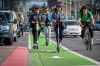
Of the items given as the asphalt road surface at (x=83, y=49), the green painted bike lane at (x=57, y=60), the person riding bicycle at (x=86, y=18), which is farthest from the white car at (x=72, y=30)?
the green painted bike lane at (x=57, y=60)

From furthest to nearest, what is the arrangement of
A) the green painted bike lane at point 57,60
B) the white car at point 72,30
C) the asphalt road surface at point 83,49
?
the white car at point 72,30, the asphalt road surface at point 83,49, the green painted bike lane at point 57,60

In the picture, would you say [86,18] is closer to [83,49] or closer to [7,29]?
[83,49]

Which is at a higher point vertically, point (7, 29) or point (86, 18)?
point (86, 18)

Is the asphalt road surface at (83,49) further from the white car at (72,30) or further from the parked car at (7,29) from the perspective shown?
the white car at (72,30)

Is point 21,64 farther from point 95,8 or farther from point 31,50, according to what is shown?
point 95,8

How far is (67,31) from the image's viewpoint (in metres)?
43.1

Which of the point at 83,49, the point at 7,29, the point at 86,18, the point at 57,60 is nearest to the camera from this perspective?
the point at 57,60

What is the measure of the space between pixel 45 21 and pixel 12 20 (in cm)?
513

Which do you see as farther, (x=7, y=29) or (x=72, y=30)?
(x=72, y=30)

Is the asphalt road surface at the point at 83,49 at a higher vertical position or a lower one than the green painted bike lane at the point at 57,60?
lower

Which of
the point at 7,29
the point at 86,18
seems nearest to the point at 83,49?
the point at 86,18

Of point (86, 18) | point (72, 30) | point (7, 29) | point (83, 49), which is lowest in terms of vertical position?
point (83, 49)

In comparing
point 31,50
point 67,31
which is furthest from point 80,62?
point 67,31

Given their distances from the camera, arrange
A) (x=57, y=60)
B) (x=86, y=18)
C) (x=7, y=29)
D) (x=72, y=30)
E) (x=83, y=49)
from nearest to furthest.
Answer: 1. (x=57, y=60)
2. (x=86, y=18)
3. (x=83, y=49)
4. (x=7, y=29)
5. (x=72, y=30)
